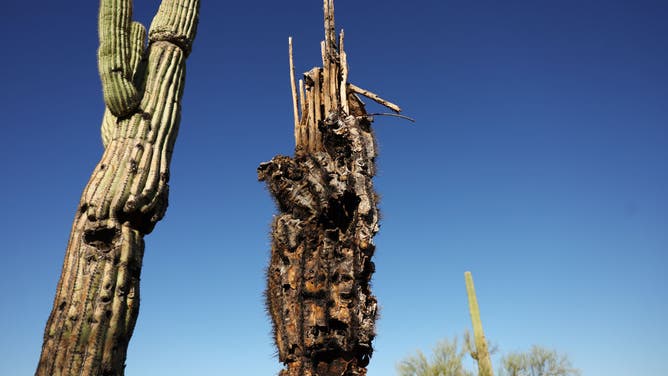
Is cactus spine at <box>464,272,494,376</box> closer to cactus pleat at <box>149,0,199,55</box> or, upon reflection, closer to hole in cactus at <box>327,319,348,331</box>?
hole in cactus at <box>327,319,348,331</box>

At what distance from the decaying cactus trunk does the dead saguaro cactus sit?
3.12 metres

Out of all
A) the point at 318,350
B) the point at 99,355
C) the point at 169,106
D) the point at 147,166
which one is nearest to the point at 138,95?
the point at 169,106

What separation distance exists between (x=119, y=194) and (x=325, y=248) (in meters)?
3.62

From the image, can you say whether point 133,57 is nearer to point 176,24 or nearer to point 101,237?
point 176,24

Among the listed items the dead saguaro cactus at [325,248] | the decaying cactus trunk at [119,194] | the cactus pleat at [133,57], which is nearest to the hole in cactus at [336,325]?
the dead saguaro cactus at [325,248]

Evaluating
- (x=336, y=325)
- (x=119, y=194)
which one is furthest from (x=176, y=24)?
(x=336, y=325)

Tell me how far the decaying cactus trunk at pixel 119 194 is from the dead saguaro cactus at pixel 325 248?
3115 mm

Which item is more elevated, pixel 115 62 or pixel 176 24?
pixel 176 24

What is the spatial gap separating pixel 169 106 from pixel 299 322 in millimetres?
3511

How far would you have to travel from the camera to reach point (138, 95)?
14.9ft

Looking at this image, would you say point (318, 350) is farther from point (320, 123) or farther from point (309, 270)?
point (320, 123)

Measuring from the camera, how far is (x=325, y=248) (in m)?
7.30

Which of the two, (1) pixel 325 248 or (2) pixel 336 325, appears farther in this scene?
(1) pixel 325 248

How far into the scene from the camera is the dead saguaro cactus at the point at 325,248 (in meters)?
6.96
